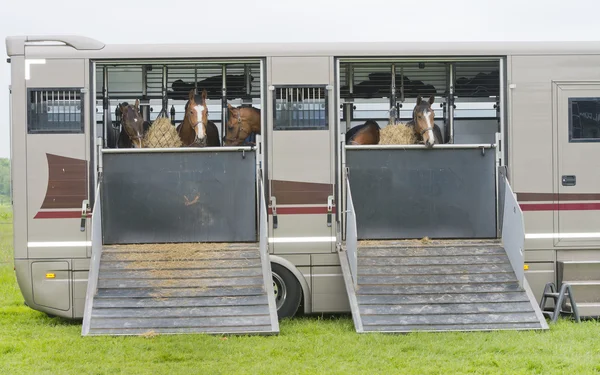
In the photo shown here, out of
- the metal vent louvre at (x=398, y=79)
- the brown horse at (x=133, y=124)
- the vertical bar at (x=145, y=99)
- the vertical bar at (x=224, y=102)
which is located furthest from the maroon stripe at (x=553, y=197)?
the vertical bar at (x=145, y=99)

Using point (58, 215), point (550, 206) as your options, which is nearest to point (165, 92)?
point (58, 215)

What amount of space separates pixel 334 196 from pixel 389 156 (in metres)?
0.84

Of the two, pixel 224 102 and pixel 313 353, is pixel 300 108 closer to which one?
pixel 224 102

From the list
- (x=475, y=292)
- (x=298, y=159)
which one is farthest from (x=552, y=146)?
(x=298, y=159)


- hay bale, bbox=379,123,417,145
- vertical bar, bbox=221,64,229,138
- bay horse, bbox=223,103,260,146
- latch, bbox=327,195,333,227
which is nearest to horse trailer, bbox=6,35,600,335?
latch, bbox=327,195,333,227

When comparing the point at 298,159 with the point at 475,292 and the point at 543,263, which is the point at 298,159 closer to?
the point at 475,292

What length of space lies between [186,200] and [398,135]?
2649mm

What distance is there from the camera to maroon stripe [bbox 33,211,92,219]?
370 inches

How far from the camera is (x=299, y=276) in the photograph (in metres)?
9.51

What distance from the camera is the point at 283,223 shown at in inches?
376

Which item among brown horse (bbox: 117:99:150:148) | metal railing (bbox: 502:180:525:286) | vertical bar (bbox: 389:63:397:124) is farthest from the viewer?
vertical bar (bbox: 389:63:397:124)

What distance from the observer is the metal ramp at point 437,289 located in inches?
339

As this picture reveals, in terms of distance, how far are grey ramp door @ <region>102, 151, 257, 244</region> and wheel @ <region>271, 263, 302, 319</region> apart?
0.50 m

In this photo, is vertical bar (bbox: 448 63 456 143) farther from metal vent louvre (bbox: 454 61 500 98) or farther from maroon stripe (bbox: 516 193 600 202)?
maroon stripe (bbox: 516 193 600 202)
